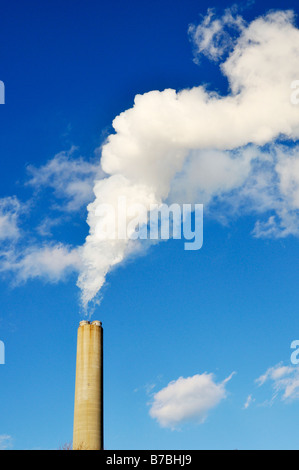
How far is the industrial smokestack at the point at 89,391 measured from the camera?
2934cm

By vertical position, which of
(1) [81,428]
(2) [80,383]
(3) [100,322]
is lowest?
(1) [81,428]

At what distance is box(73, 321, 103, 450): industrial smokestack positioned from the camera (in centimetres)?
2934

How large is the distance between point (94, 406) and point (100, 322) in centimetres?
544

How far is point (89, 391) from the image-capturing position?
3023 centimetres
